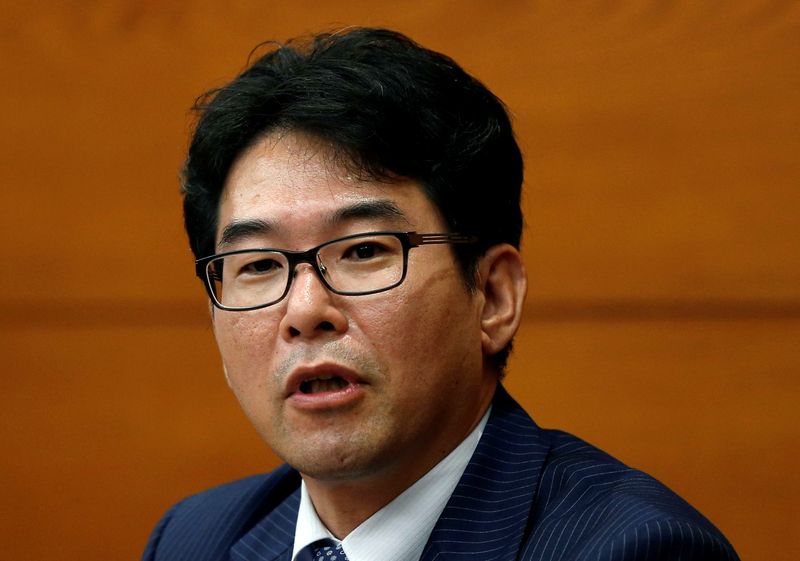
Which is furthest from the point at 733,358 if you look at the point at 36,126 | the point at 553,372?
the point at 36,126

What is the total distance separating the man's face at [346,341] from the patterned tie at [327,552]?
5.2 inches

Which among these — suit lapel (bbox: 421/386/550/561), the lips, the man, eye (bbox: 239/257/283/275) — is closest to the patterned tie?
the man

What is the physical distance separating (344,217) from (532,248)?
0.86 meters

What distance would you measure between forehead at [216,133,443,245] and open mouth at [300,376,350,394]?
0.16 m

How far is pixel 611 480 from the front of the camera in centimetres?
129

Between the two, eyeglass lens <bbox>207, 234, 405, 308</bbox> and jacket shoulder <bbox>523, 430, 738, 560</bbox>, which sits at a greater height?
eyeglass lens <bbox>207, 234, 405, 308</bbox>

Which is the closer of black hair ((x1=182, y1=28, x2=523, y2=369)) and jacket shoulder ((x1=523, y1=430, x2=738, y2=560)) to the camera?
jacket shoulder ((x1=523, y1=430, x2=738, y2=560))

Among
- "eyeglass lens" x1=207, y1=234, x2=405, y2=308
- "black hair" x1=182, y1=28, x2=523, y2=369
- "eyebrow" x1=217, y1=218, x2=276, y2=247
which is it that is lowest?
"eyeglass lens" x1=207, y1=234, x2=405, y2=308

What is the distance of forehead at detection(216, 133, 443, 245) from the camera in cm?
126

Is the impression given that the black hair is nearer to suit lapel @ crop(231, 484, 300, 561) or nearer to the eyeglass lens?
the eyeglass lens

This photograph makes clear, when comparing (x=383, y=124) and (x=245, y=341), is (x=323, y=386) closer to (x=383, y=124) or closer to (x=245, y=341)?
(x=245, y=341)

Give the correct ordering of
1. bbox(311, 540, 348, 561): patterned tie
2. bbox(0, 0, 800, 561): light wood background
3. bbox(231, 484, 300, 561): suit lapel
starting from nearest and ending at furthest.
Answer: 1. bbox(311, 540, 348, 561): patterned tie
2. bbox(231, 484, 300, 561): suit lapel
3. bbox(0, 0, 800, 561): light wood background

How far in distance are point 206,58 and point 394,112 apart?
3.19ft

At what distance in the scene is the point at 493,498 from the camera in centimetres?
131
